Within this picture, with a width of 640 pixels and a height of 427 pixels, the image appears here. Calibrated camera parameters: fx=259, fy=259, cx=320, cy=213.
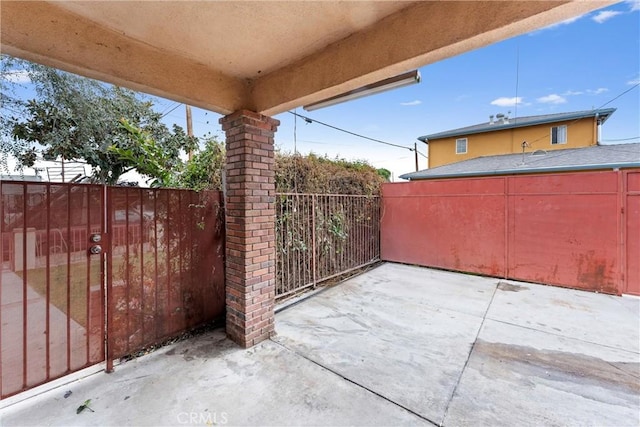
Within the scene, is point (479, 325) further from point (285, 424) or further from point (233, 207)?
point (233, 207)

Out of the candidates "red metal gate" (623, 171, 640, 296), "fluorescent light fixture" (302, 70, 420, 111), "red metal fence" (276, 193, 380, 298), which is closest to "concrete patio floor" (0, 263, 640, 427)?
"red metal fence" (276, 193, 380, 298)

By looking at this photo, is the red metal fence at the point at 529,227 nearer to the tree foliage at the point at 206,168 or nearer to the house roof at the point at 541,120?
the tree foliage at the point at 206,168

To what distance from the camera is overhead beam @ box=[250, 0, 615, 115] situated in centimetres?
135

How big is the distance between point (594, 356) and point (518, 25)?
3.39 m

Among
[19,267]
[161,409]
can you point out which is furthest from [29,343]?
[161,409]

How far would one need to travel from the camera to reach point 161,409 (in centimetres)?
195

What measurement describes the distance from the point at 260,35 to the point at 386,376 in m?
3.06

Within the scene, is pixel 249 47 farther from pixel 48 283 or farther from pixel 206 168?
pixel 48 283

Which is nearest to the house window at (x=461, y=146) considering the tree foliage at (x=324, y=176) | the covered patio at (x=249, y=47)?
the tree foliage at (x=324, y=176)

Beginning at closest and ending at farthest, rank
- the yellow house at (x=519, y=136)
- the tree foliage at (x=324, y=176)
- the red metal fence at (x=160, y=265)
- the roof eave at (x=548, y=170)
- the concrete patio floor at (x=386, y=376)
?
the concrete patio floor at (x=386, y=376), the red metal fence at (x=160, y=265), the tree foliage at (x=324, y=176), the roof eave at (x=548, y=170), the yellow house at (x=519, y=136)

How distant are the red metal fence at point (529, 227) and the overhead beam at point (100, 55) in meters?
5.48

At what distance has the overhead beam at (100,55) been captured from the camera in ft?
5.21

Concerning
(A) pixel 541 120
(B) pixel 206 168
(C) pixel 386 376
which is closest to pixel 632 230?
(C) pixel 386 376

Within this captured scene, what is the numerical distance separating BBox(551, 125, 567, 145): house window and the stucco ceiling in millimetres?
14782
